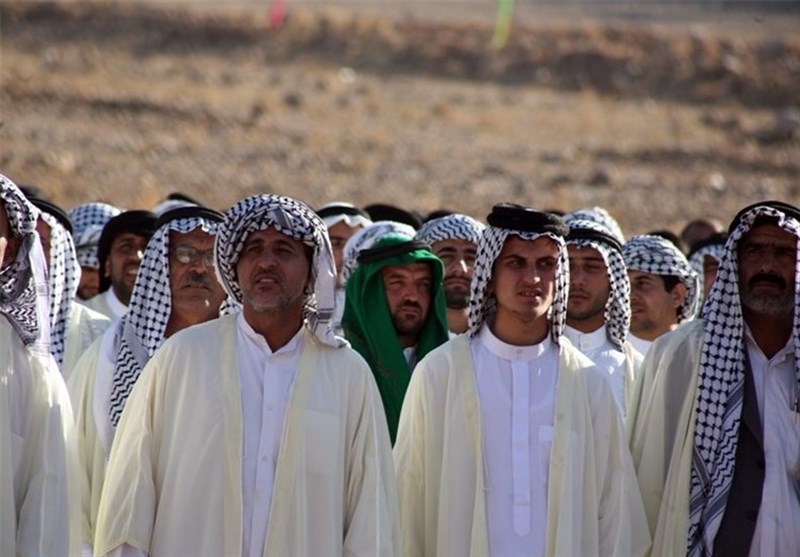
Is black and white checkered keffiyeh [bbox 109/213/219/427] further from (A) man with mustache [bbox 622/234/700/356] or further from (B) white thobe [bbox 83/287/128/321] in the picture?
(A) man with mustache [bbox 622/234/700/356]

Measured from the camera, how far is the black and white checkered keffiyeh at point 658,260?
9000mm

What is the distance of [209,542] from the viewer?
550cm

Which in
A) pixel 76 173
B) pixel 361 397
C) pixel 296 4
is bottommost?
pixel 361 397

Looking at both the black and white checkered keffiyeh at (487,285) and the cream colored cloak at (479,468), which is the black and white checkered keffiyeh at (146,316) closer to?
the cream colored cloak at (479,468)

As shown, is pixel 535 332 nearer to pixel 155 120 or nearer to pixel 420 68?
pixel 155 120

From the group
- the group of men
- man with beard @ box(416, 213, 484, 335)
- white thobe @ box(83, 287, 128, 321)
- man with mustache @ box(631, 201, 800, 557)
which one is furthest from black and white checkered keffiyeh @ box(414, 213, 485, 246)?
man with mustache @ box(631, 201, 800, 557)

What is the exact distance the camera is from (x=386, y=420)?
6031 mm

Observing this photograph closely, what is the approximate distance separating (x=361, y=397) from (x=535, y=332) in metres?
0.80

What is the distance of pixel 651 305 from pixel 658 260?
9.1 inches

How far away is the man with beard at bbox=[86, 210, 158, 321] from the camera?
881 cm

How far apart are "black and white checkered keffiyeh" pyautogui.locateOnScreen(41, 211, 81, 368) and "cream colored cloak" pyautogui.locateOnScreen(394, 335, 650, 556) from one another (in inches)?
53.3

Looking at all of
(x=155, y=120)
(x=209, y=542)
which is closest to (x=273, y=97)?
(x=155, y=120)

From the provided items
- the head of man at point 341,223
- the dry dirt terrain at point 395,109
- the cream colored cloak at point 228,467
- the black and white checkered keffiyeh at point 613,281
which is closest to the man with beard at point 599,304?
the black and white checkered keffiyeh at point 613,281

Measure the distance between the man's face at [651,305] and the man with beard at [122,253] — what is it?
2445 millimetres
